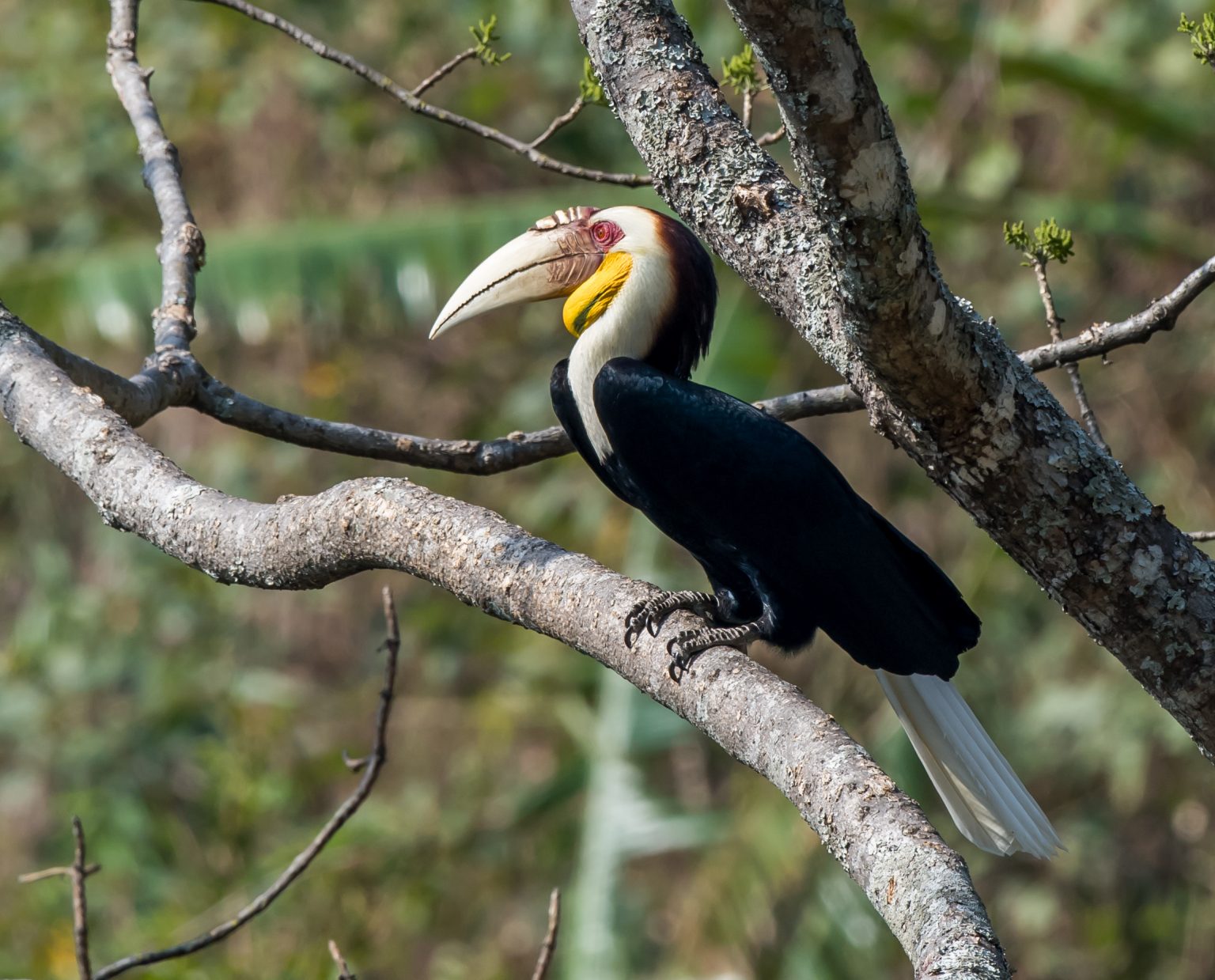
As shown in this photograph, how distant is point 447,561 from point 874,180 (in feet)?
2.58

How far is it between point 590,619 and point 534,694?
148 inches

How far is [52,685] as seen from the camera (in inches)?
195

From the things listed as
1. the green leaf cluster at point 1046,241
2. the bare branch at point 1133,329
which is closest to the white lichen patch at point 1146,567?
the bare branch at point 1133,329

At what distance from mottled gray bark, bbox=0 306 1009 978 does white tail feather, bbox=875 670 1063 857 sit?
32.3 inches

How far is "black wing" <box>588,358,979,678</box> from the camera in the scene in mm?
2389

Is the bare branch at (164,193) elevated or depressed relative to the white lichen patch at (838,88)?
elevated

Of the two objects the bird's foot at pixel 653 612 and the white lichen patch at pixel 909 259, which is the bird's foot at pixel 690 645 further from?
the white lichen patch at pixel 909 259

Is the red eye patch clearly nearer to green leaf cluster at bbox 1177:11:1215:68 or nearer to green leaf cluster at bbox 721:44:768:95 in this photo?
green leaf cluster at bbox 721:44:768:95

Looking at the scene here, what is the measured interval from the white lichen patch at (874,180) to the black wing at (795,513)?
105cm

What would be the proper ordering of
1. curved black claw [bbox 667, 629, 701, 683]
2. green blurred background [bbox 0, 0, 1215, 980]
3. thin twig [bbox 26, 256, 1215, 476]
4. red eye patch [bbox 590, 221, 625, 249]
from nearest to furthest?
curved black claw [bbox 667, 629, 701, 683] < thin twig [bbox 26, 256, 1215, 476] < red eye patch [bbox 590, 221, 625, 249] < green blurred background [bbox 0, 0, 1215, 980]

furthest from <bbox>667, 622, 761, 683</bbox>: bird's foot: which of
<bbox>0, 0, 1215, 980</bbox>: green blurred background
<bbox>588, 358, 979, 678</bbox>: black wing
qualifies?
<bbox>0, 0, 1215, 980</bbox>: green blurred background

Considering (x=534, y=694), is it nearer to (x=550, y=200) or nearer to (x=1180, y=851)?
(x=550, y=200)

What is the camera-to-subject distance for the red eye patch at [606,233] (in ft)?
8.86

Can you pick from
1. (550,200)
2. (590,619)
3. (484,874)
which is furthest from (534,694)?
(590,619)
